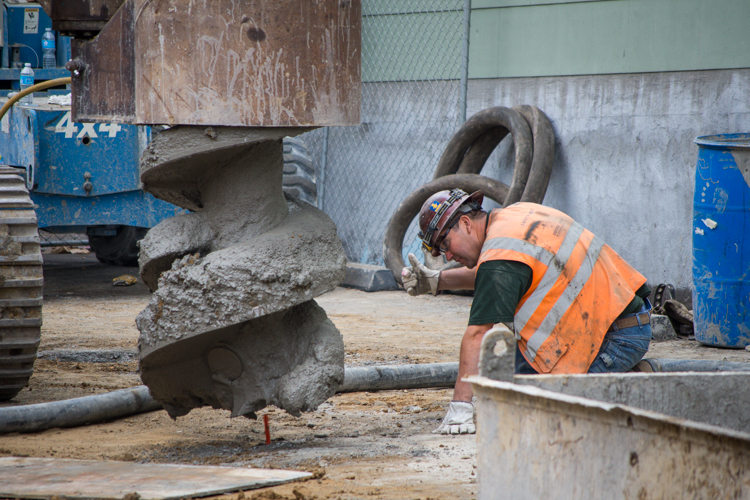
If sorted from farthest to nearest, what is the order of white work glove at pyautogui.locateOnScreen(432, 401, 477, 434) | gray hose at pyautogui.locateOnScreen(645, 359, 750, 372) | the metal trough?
gray hose at pyautogui.locateOnScreen(645, 359, 750, 372)
white work glove at pyautogui.locateOnScreen(432, 401, 477, 434)
the metal trough

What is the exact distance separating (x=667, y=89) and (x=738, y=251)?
212 centimetres

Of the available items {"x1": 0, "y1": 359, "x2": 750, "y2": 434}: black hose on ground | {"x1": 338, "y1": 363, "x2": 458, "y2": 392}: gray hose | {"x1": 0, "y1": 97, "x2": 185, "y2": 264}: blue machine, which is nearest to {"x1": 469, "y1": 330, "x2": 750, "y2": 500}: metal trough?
{"x1": 0, "y1": 359, "x2": 750, "y2": 434}: black hose on ground

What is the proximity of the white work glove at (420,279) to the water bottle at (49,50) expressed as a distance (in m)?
7.05

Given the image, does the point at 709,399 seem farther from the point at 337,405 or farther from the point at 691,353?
the point at 691,353

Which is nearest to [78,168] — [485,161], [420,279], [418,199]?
[418,199]

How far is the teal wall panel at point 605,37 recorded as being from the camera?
6.85 m

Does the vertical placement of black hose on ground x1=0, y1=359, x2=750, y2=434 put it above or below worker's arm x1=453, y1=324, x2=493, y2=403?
below

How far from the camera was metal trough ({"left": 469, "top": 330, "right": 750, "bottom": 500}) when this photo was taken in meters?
1.77

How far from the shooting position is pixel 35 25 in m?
9.65

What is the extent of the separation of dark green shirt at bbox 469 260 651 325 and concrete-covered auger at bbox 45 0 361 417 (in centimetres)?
63

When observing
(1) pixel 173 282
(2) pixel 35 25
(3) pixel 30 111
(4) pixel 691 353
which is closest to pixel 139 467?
(1) pixel 173 282

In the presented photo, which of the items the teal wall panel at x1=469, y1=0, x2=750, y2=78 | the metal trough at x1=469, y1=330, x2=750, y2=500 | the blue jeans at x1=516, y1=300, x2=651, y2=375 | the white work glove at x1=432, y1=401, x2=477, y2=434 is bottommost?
the white work glove at x1=432, y1=401, x2=477, y2=434

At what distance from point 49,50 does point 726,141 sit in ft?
24.3

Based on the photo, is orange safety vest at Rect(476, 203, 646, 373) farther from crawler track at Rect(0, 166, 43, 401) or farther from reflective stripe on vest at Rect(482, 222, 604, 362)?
crawler track at Rect(0, 166, 43, 401)
